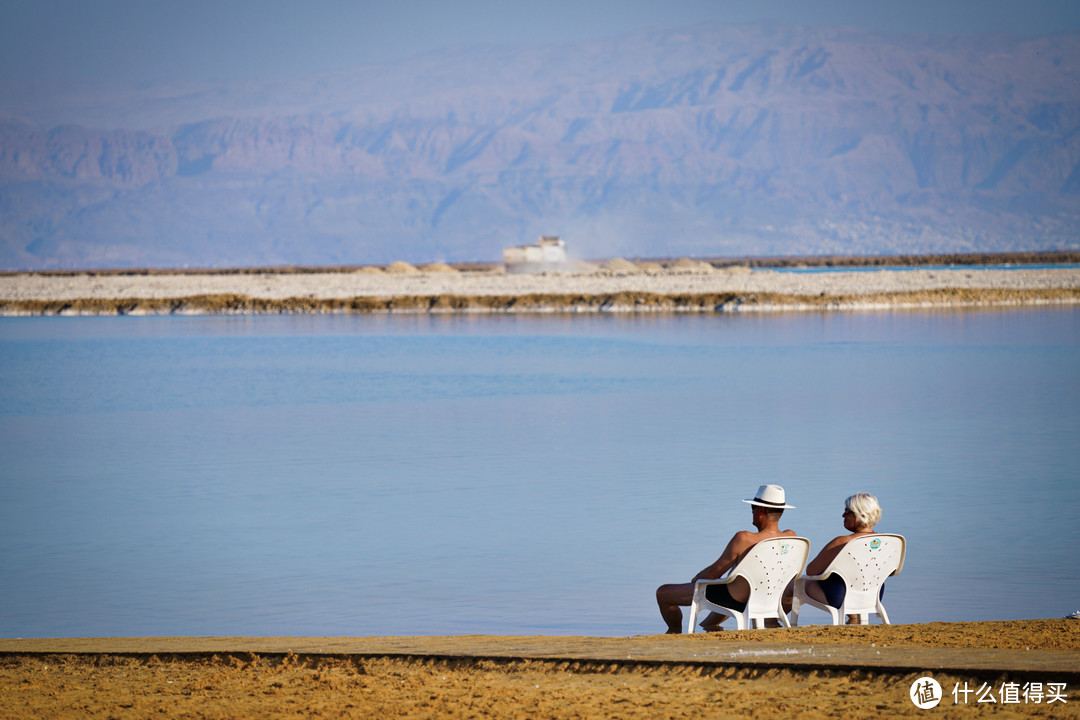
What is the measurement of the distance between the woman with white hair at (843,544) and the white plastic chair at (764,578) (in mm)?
98

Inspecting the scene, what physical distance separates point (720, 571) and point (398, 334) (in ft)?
98.0

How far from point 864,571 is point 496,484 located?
18.3 feet

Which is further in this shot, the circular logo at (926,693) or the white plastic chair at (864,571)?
the white plastic chair at (864,571)

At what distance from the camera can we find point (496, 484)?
11.2m

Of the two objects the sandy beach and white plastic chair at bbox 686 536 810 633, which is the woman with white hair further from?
the sandy beach

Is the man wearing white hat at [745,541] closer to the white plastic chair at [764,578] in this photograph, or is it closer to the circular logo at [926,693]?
the white plastic chair at [764,578]

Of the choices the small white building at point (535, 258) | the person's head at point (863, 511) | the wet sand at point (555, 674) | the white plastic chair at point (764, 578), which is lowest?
the wet sand at point (555, 674)

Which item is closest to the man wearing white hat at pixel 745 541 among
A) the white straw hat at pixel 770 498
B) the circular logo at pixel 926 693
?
the white straw hat at pixel 770 498

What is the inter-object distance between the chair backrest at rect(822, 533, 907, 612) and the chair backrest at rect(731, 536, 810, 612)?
17cm

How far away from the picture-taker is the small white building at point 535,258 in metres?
87.6

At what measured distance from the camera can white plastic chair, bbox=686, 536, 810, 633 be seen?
589 centimetres

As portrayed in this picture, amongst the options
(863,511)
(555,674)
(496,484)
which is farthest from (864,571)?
(496,484)

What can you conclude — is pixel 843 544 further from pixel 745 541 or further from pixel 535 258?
pixel 535 258

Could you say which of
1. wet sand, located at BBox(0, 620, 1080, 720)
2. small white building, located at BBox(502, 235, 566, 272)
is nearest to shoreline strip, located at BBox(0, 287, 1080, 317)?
small white building, located at BBox(502, 235, 566, 272)
